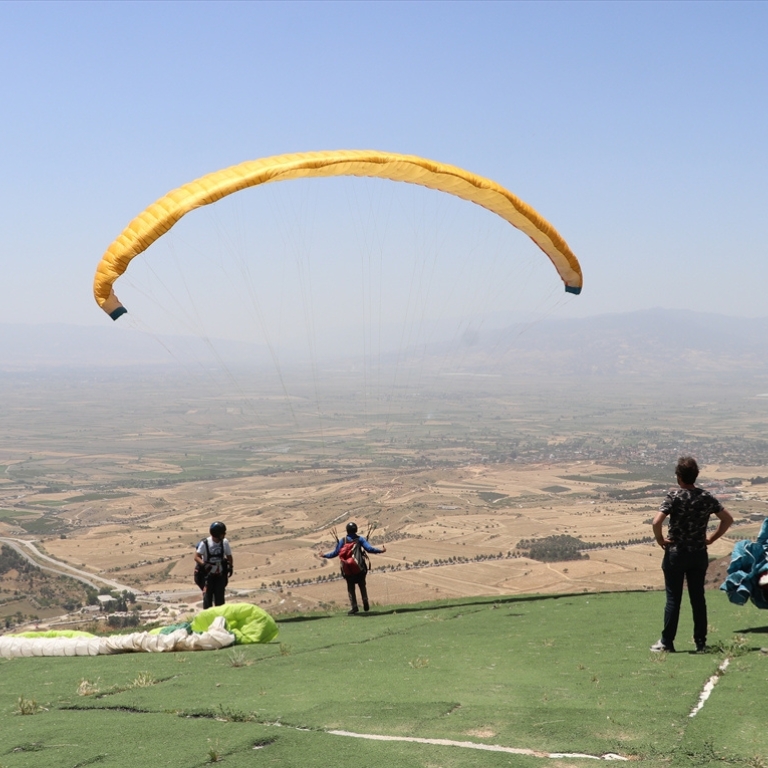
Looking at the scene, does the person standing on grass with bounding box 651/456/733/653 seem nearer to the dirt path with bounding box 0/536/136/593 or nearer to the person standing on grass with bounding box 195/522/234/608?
the person standing on grass with bounding box 195/522/234/608

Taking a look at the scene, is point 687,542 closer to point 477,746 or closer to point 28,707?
point 477,746

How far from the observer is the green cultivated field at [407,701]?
4812mm

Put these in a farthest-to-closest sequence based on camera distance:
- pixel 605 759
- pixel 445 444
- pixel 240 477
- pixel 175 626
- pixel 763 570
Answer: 1. pixel 445 444
2. pixel 240 477
3. pixel 175 626
4. pixel 763 570
5. pixel 605 759

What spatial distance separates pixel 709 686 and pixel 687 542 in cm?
168

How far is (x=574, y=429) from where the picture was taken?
15138cm

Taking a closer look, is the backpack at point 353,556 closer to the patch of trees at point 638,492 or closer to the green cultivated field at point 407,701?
the green cultivated field at point 407,701

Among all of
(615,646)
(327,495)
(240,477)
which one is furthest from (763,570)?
(240,477)

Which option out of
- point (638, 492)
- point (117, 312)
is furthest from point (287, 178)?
point (638, 492)

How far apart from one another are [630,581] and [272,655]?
27.4 m

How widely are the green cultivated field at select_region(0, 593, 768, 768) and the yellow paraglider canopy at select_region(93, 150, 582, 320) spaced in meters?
4.83

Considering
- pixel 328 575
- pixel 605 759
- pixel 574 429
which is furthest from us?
pixel 574 429

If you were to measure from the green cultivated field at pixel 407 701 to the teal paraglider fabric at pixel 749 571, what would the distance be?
46 cm

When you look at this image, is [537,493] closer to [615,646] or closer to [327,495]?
[327,495]

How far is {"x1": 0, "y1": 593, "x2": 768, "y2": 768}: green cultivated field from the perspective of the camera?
4812mm
